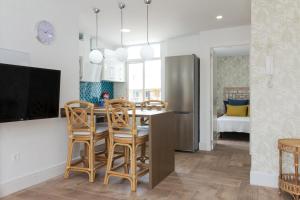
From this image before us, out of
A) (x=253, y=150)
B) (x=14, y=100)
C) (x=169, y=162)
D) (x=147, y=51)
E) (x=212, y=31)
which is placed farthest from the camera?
(x=212, y=31)

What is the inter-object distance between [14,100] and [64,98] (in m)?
1.01

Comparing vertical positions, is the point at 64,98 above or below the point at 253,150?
above

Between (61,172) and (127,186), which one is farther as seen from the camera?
(61,172)

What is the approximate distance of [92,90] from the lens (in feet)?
19.7

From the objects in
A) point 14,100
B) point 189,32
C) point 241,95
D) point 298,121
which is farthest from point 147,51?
point 241,95

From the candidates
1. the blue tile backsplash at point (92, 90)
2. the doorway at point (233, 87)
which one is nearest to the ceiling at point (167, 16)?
the blue tile backsplash at point (92, 90)

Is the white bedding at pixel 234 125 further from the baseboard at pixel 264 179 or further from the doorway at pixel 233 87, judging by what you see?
the baseboard at pixel 264 179

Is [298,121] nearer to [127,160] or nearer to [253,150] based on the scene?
[253,150]

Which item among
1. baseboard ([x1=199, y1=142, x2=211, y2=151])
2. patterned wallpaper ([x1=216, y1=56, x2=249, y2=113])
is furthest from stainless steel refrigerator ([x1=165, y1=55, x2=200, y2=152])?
patterned wallpaper ([x1=216, y1=56, x2=249, y2=113])

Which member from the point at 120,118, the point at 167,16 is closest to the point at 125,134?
the point at 120,118

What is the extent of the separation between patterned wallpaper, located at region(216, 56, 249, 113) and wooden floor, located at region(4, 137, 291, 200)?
4.50 metres

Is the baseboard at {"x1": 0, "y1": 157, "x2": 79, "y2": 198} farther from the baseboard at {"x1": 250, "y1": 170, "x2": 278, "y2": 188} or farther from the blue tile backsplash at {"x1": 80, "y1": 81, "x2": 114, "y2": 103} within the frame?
the baseboard at {"x1": 250, "y1": 170, "x2": 278, "y2": 188}

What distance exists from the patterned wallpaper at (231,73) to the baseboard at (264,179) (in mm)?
5099

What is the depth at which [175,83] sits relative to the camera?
5.27 meters
